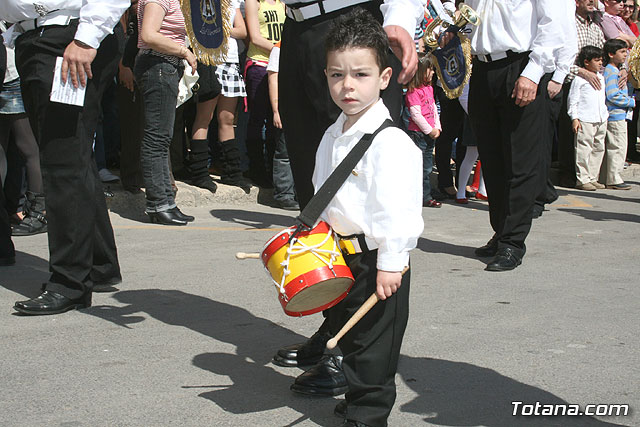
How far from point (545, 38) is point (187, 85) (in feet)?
10.8

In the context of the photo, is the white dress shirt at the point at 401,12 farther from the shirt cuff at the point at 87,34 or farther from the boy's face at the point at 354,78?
the shirt cuff at the point at 87,34

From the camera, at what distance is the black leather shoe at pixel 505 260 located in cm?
581

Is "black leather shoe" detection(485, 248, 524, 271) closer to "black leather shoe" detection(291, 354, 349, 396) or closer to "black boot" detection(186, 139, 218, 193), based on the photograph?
"black leather shoe" detection(291, 354, 349, 396)

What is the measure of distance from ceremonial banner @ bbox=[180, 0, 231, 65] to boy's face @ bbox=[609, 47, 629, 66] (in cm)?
632

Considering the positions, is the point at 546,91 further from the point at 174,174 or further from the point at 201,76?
the point at 174,174

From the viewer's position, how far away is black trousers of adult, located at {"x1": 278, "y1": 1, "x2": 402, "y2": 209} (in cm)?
368

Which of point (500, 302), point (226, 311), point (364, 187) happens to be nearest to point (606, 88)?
point (500, 302)

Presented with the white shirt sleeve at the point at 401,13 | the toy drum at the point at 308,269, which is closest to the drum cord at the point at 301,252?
the toy drum at the point at 308,269

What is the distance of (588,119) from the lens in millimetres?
10789

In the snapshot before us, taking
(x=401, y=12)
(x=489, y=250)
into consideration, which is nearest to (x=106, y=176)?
(x=489, y=250)

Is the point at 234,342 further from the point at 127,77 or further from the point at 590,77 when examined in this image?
the point at 590,77

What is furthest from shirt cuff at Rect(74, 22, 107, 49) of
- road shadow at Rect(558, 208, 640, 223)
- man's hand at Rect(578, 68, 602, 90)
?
man's hand at Rect(578, 68, 602, 90)

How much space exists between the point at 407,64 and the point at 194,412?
5.14 feet

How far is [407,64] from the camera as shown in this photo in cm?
341
